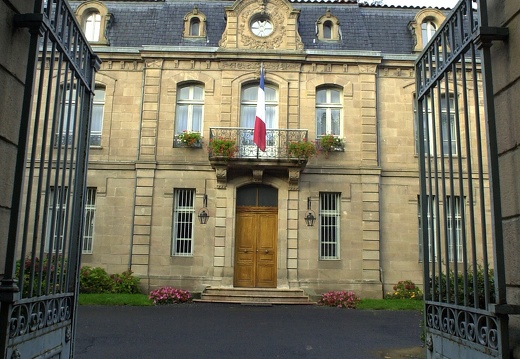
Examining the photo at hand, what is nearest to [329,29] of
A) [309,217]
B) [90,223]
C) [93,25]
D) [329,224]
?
[309,217]

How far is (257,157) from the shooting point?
1596 cm

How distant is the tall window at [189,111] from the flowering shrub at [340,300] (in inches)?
278

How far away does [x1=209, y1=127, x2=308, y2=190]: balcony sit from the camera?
52.3ft

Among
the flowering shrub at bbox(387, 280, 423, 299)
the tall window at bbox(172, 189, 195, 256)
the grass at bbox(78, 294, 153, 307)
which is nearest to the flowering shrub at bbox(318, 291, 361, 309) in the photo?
the flowering shrub at bbox(387, 280, 423, 299)


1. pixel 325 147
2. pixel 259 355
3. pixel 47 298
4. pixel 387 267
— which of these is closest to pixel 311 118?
pixel 325 147

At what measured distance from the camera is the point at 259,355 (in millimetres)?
7926

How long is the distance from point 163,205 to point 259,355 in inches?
371

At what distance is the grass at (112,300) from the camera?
13750 millimetres

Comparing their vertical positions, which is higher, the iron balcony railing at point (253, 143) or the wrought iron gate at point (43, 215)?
the iron balcony railing at point (253, 143)

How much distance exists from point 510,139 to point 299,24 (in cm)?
1604

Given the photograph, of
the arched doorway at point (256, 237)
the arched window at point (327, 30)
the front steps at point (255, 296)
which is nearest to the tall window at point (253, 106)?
the arched doorway at point (256, 237)

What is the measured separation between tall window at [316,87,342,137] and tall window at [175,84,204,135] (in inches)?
161

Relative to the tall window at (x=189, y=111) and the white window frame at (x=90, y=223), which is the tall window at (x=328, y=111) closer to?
the tall window at (x=189, y=111)

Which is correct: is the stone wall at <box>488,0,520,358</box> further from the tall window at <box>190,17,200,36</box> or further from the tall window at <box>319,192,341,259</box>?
the tall window at <box>190,17,200,36</box>
